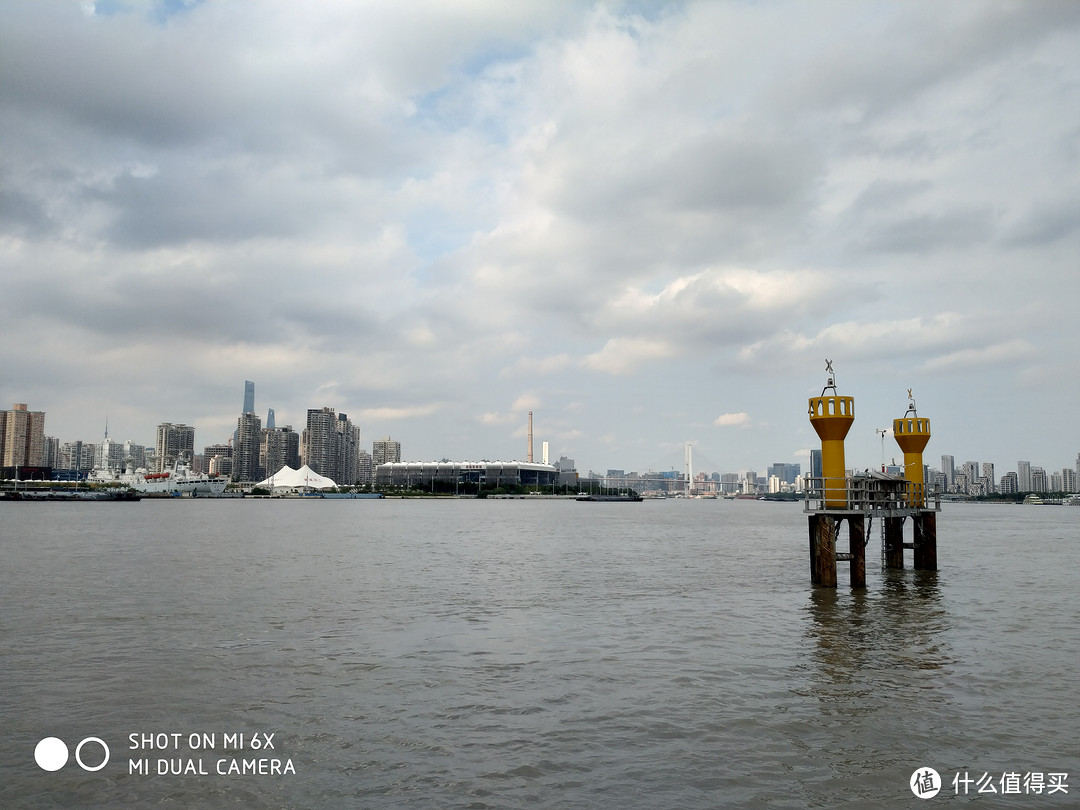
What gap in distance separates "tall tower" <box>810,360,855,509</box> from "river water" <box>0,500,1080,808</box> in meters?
4.25

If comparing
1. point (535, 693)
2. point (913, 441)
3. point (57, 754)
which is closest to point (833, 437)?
point (913, 441)

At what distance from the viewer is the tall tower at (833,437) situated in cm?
2997

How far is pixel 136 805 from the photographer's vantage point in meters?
10.5

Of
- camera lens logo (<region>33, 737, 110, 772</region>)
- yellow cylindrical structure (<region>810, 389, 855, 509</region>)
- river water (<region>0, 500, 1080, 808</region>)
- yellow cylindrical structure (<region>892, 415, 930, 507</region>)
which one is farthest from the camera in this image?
yellow cylindrical structure (<region>892, 415, 930, 507</region>)

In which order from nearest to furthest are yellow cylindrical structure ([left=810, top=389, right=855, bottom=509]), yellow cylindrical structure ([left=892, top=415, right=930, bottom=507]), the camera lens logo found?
the camera lens logo < yellow cylindrical structure ([left=810, top=389, right=855, bottom=509]) < yellow cylindrical structure ([left=892, top=415, right=930, bottom=507])

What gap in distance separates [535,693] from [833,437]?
63.5ft

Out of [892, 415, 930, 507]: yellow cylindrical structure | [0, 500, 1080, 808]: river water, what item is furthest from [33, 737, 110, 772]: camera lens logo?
[892, 415, 930, 507]: yellow cylindrical structure

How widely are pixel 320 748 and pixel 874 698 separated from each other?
37.3 ft

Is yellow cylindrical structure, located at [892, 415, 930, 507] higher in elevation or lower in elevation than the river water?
higher

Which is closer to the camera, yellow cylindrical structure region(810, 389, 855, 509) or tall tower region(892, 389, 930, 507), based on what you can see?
yellow cylindrical structure region(810, 389, 855, 509)

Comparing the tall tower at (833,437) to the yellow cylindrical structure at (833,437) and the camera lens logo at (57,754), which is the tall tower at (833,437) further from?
the camera lens logo at (57,754)

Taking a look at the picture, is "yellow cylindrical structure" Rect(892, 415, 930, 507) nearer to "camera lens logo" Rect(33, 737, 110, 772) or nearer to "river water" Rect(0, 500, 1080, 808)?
"river water" Rect(0, 500, 1080, 808)

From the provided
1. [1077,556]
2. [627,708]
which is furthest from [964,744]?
[1077,556]

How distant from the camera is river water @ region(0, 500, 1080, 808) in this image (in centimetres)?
1122
